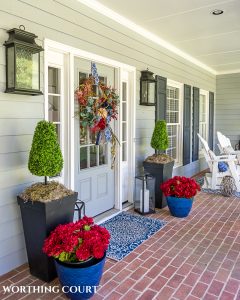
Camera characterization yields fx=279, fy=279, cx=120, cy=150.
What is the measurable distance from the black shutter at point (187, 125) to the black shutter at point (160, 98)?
3.48 feet

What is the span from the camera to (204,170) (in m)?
7.49

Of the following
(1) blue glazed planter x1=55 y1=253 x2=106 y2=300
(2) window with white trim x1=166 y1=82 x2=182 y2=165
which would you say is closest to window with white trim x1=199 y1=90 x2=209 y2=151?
(2) window with white trim x1=166 y1=82 x2=182 y2=165

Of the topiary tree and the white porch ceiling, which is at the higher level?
the white porch ceiling

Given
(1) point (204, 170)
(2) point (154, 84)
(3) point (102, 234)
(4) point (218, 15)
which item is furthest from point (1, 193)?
(1) point (204, 170)

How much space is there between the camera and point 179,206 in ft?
12.6

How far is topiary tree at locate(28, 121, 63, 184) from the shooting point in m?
2.34

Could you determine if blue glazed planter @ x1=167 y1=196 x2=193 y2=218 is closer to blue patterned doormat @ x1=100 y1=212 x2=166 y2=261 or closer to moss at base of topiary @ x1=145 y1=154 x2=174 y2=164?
blue patterned doormat @ x1=100 y1=212 x2=166 y2=261

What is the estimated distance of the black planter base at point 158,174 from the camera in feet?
14.0

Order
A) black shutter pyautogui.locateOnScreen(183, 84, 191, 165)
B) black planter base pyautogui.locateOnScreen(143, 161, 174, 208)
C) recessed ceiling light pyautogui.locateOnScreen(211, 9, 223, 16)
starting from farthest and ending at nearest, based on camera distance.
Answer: black shutter pyautogui.locateOnScreen(183, 84, 191, 165), black planter base pyautogui.locateOnScreen(143, 161, 174, 208), recessed ceiling light pyautogui.locateOnScreen(211, 9, 223, 16)

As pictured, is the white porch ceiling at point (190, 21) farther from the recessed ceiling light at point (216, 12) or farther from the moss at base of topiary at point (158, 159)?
the moss at base of topiary at point (158, 159)

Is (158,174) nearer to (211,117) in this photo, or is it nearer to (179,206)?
(179,206)

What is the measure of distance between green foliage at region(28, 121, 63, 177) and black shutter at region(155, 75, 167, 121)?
2892 millimetres

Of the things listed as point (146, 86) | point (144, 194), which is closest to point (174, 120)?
point (146, 86)

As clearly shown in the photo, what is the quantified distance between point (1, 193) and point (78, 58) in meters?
1.76
